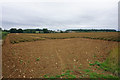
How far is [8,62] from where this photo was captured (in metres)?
4.38

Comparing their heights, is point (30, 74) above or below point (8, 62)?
below

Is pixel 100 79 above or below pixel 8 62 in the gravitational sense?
below

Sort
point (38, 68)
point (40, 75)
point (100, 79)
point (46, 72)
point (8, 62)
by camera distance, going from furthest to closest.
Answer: point (8, 62) → point (38, 68) → point (46, 72) → point (40, 75) → point (100, 79)

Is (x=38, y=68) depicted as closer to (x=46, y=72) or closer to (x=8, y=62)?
(x=46, y=72)

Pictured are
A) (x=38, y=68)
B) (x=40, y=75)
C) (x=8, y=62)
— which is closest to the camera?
(x=40, y=75)

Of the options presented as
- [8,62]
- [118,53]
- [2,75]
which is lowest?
A: [2,75]

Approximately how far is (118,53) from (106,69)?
1.80 m

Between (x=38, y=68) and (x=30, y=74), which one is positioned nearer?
(x=30, y=74)

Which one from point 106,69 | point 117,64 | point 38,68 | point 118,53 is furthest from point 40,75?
point 118,53

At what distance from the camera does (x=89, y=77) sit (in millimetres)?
3266

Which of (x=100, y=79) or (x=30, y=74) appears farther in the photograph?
(x=30, y=74)

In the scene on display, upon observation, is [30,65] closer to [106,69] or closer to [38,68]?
[38,68]

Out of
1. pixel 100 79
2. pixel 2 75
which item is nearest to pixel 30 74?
pixel 2 75

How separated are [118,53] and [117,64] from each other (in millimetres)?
995
